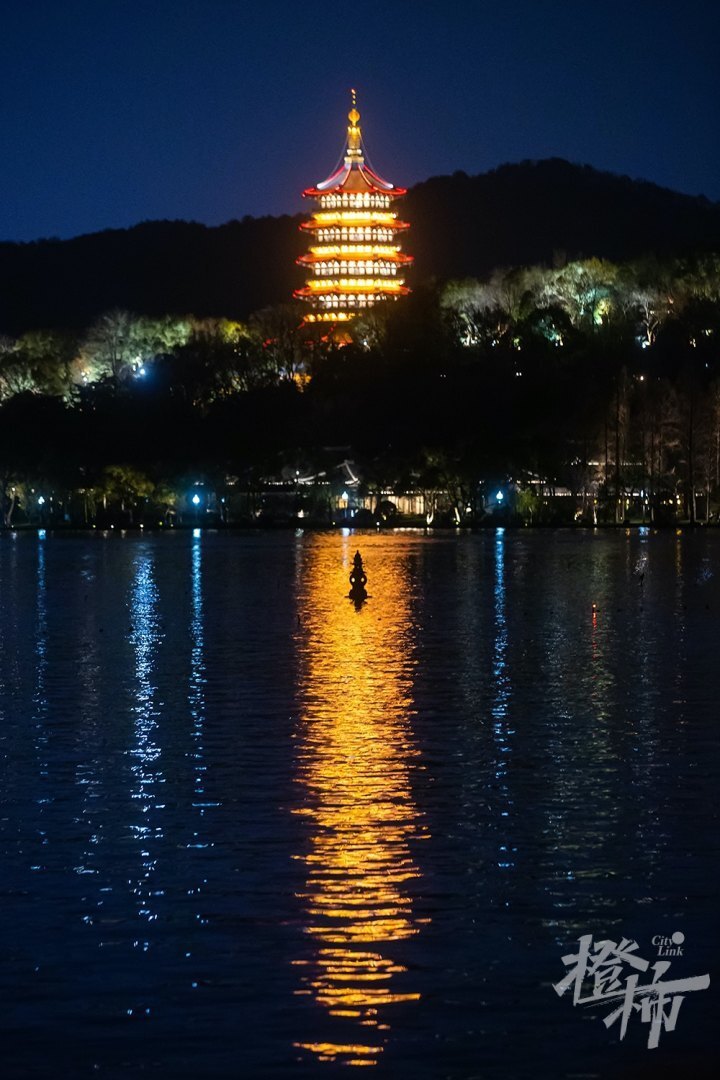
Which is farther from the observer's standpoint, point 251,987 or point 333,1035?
point 251,987

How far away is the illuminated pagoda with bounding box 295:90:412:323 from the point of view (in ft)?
511

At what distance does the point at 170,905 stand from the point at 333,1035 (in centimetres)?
310

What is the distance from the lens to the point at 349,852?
14.9 m

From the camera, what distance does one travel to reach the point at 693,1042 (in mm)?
10211

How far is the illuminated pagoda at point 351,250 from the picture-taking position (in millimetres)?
155875

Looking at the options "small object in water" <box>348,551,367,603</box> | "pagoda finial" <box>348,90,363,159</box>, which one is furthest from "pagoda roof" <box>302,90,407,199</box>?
"small object in water" <box>348,551,367,603</box>

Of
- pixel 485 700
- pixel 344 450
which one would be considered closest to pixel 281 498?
pixel 344 450

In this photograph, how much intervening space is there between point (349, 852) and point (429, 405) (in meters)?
110

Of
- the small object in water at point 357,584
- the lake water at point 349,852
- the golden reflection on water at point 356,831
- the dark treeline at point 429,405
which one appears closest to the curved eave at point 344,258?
the dark treeline at point 429,405

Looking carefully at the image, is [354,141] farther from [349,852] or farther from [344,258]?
[349,852]

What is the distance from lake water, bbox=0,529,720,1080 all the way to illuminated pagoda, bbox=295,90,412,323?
121m

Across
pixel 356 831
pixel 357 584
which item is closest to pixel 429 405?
pixel 357 584

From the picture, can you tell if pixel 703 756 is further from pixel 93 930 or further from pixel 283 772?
pixel 93 930

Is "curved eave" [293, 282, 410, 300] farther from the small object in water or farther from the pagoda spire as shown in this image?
the small object in water
